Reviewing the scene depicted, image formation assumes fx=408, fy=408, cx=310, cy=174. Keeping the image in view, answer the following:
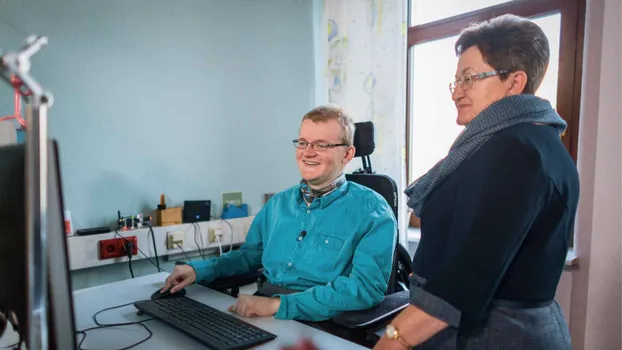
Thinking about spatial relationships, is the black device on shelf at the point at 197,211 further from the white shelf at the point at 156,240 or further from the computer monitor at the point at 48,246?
the computer monitor at the point at 48,246

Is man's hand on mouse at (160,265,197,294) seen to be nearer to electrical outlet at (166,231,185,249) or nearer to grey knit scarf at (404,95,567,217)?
electrical outlet at (166,231,185,249)

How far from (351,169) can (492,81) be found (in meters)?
1.69

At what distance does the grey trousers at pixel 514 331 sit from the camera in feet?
2.84

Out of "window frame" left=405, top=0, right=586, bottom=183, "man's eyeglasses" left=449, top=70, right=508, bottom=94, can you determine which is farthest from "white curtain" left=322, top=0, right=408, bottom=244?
"man's eyeglasses" left=449, top=70, right=508, bottom=94

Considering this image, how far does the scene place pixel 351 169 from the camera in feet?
8.71

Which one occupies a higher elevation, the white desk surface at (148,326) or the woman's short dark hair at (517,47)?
the woman's short dark hair at (517,47)

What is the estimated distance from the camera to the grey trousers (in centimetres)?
86

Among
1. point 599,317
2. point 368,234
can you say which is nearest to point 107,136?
point 368,234

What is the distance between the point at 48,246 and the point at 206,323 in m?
0.59

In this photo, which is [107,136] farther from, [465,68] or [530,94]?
[530,94]

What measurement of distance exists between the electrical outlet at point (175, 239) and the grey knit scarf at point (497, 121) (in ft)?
4.67

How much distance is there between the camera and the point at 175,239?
2000 mm

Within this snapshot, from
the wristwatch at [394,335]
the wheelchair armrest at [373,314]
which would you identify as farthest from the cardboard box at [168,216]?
the wristwatch at [394,335]

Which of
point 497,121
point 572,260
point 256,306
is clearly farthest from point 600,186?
point 256,306
